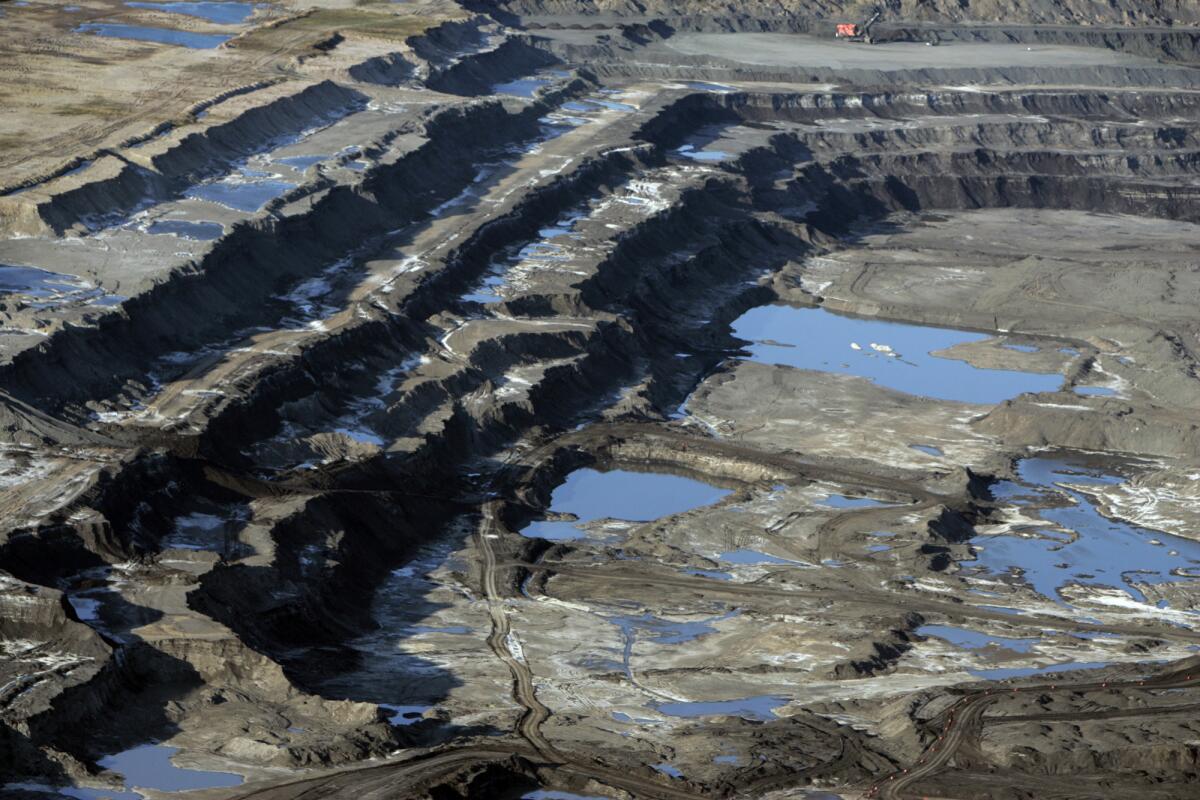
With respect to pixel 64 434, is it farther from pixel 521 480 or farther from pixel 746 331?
pixel 746 331

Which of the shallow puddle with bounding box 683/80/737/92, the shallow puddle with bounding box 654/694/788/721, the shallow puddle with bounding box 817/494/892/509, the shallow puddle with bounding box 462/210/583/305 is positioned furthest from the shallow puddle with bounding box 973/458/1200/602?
the shallow puddle with bounding box 683/80/737/92

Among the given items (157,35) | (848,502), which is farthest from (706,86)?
(848,502)

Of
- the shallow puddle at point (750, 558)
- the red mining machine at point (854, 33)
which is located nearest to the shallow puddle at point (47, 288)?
the shallow puddle at point (750, 558)

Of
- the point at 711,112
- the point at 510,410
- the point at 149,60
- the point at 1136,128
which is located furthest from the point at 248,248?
the point at 1136,128

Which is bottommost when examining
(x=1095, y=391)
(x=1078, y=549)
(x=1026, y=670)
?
(x=1095, y=391)

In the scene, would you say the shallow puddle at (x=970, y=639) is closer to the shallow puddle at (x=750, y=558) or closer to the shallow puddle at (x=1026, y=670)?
the shallow puddle at (x=1026, y=670)

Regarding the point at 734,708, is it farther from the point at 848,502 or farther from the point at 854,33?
the point at 854,33
